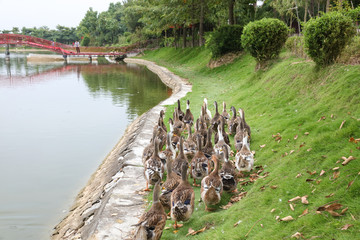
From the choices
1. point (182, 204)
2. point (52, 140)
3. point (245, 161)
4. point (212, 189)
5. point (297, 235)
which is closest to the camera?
point (297, 235)

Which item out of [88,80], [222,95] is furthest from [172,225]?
[88,80]

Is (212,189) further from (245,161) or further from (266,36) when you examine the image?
(266,36)

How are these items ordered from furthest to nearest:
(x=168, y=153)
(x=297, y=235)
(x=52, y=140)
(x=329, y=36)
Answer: (x=52, y=140) < (x=329, y=36) < (x=168, y=153) < (x=297, y=235)

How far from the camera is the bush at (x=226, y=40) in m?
29.2

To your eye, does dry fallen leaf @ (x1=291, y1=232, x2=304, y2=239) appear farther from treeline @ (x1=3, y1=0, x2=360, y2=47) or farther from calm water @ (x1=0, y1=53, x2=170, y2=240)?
treeline @ (x1=3, y1=0, x2=360, y2=47)

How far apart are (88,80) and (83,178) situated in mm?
28052

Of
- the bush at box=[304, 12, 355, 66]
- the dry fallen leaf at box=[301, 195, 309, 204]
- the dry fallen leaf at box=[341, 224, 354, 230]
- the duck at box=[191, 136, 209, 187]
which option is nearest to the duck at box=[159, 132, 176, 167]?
the duck at box=[191, 136, 209, 187]

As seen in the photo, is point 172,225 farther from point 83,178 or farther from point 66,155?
point 66,155

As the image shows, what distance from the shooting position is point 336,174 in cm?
643

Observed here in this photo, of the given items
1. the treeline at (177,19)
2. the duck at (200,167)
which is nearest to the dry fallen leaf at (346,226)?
the duck at (200,167)

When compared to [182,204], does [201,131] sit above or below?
above

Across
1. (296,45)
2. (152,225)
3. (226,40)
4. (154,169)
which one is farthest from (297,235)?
(226,40)

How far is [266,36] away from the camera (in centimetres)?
1914

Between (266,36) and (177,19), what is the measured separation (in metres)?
21.6
